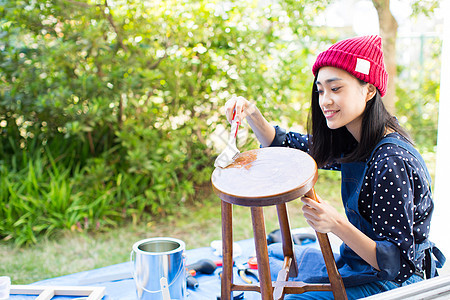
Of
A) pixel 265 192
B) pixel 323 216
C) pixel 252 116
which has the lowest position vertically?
pixel 323 216

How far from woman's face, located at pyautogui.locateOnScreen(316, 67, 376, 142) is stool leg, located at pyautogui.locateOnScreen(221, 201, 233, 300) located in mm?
487

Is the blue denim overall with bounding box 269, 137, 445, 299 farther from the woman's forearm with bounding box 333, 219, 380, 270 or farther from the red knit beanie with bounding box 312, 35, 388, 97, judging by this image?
the red knit beanie with bounding box 312, 35, 388, 97

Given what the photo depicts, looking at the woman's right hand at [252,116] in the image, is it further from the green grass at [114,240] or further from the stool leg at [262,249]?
the green grass at [114,240]

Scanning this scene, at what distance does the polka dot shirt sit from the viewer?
1.25 metres

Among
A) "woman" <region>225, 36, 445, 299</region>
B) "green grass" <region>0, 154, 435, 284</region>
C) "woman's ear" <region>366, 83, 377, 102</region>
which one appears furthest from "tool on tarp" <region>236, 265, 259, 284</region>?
"green grass" <region>0, 154, 435, 284</region>

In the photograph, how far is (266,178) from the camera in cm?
123

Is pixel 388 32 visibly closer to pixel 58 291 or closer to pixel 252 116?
pixel 252 116

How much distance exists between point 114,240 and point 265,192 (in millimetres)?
2417

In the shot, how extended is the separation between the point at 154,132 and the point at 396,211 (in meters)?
2.33

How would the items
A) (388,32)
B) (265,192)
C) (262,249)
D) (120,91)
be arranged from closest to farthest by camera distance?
(265,192), (262,249), (120,91), (388,32)

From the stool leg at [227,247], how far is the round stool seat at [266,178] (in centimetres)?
11

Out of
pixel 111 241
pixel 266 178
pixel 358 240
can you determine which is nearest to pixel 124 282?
pixel 266 178

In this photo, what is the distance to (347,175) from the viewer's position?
1580mm

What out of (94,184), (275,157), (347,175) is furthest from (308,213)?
(94,184)
